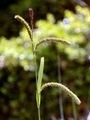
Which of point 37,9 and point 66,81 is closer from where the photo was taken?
point 66,81

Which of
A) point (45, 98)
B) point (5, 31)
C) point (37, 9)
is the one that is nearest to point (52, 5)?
A: point (37, 9)

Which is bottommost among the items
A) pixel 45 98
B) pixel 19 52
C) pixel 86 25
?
pixel 45 98

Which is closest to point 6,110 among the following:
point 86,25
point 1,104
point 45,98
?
point 1,104

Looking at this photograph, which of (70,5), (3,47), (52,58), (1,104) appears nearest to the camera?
(3,47)

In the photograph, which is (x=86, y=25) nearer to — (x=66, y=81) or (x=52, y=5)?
(x=66, y=81)

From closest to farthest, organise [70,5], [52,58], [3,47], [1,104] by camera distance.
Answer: [3,47], [52,58], [1,104], [70,5]

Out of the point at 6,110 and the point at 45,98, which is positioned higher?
the point at 45,98

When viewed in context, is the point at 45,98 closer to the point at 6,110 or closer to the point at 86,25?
the point at 6,110
